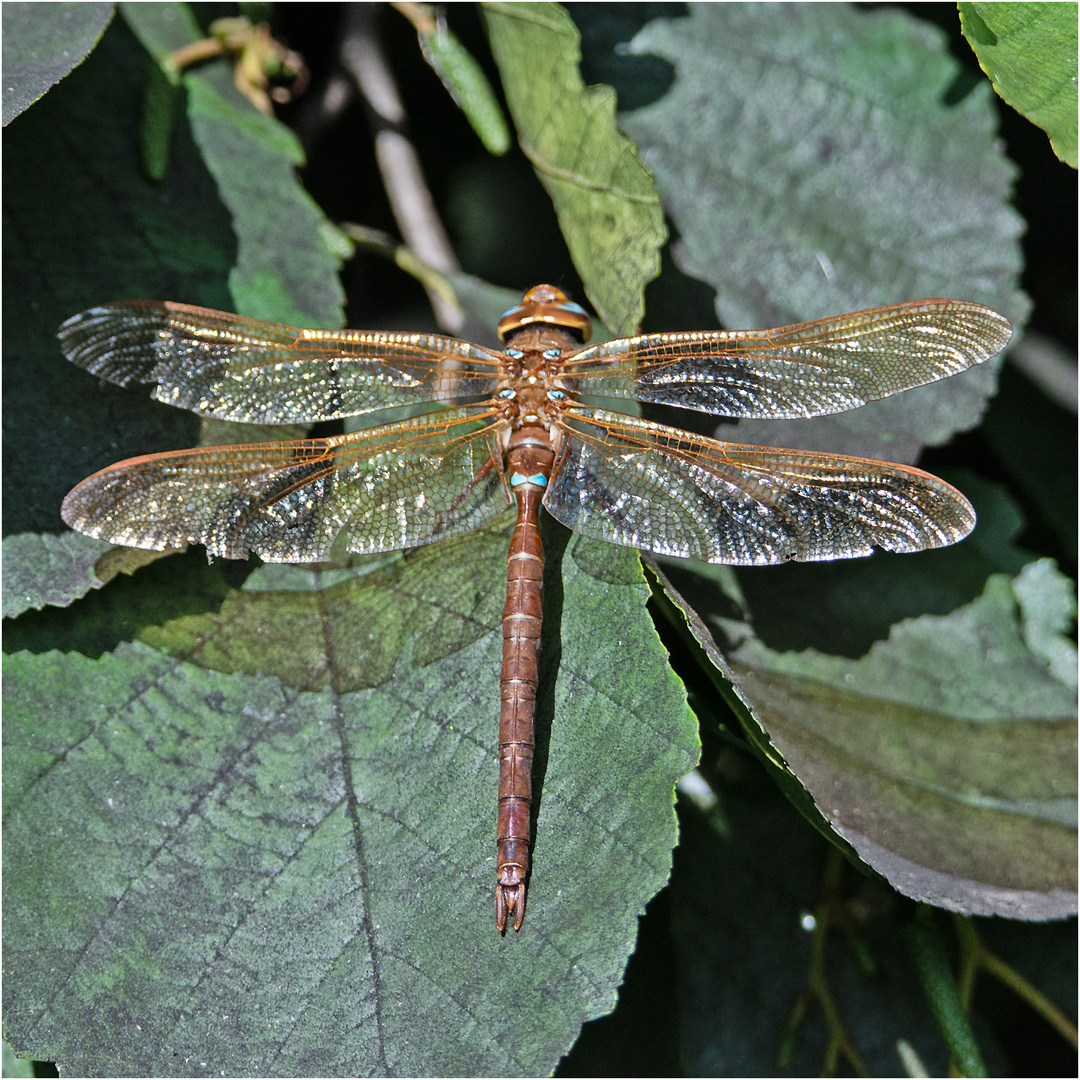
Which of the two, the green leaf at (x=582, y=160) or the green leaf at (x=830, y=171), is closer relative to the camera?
the green leaf at (x=582, y=160)

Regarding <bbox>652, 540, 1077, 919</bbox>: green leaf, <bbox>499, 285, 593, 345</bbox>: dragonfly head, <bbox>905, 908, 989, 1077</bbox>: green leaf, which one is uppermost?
<bbox>499, 285, 593, 345</bbox>: dragonfly head

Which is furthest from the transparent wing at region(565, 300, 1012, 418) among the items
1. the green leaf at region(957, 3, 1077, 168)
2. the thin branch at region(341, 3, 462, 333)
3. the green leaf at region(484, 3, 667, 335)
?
the thin branch at region(341, 3, 462, 333)

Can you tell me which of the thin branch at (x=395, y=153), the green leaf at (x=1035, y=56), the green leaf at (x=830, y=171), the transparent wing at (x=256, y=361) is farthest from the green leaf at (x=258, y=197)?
the green leaf at (x=1035, y=56)

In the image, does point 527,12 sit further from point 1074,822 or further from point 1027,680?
point 1074,822

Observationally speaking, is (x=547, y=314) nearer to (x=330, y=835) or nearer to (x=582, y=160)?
(x=582, y=160)

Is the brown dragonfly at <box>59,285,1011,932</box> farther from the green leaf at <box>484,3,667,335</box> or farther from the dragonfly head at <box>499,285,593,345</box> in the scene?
the green leaf at <box>484,3,667,335</box>

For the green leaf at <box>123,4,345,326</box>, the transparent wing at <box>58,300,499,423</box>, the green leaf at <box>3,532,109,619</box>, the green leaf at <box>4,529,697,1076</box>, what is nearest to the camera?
the green leaf at <box>4,529,697,1076</box>

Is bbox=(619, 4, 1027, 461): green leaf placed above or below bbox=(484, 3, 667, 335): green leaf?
below

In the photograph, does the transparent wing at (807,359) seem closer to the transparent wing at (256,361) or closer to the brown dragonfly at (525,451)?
the brown dragonfly at (525,451)

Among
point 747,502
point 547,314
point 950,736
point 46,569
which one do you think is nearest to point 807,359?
point 747,502
